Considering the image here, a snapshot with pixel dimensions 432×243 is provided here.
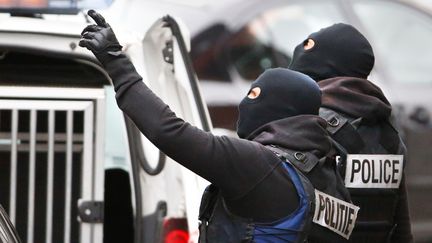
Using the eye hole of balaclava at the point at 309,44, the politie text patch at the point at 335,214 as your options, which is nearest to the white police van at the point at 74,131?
the eye hole of balaclava at the point at 309,44

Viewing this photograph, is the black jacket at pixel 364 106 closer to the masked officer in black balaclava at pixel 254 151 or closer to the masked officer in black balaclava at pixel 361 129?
the masked officer in black balaclava at pixel 361 129

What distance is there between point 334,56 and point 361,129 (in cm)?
28

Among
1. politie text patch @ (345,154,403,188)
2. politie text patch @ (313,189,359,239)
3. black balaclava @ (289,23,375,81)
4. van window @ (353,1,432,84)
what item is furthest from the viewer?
van window @ (353,1,432,84)

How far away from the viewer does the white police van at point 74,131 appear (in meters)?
4.93

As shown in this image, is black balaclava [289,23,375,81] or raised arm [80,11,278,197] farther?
black balaclava [289,23,375,81]

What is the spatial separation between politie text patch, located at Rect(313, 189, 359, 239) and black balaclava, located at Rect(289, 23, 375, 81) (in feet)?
1.81

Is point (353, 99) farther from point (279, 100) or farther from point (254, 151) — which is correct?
point (254, 151)

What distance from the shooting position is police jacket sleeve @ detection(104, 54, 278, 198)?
12.1 feet

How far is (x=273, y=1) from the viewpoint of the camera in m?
8.02

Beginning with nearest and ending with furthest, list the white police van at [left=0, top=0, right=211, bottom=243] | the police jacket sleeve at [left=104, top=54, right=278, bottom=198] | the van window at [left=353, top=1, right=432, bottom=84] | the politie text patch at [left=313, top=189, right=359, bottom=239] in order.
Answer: the police jacket sleeve at [left=104, top=54, right=278, bottom=198], the politie text patch at [left=313, top=189, right=359, bottom=239], the white police van at [left=0, top=0, right=211, bottom=243], the van window at [left=353, top=1, right=432, bottom=84]

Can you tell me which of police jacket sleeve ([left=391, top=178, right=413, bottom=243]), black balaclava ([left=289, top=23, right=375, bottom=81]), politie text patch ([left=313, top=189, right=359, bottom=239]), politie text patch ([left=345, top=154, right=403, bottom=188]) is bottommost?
police jacket sleeve ([left=391, top=178, right=413, bottom=243])

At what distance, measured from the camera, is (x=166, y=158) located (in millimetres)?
4988

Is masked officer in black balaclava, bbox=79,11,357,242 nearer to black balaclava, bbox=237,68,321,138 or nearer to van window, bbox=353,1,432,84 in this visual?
black balaclava, bbox=237,68,321,138

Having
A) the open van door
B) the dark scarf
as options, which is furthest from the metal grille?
the dark scarf
